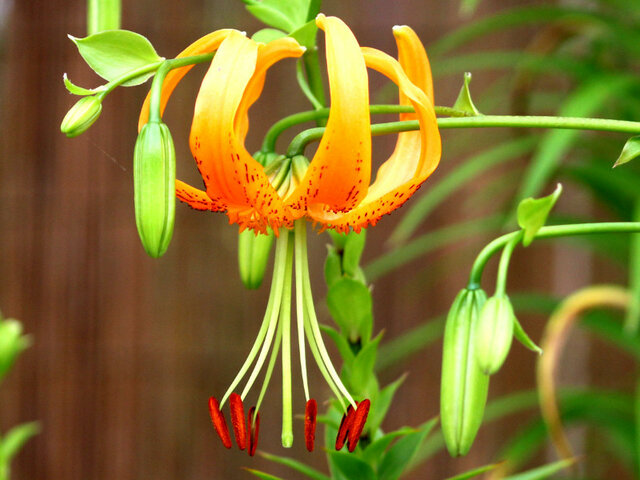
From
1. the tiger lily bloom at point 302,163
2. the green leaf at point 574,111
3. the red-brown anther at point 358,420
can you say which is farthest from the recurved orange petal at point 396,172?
the green leaf at point 574,111

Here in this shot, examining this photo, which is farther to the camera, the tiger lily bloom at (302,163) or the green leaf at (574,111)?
the green leaf at (574,111)

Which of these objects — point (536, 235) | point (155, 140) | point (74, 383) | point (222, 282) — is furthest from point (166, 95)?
point (74, 383)

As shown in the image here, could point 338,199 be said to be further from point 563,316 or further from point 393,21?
point 393,21

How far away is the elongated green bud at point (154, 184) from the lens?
0.37 meters

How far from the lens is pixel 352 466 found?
46cm

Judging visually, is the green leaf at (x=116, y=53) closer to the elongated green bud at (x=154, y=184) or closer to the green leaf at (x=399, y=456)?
the elongated green bud at (x=154, y=184)

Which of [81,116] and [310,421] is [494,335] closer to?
[310,421]

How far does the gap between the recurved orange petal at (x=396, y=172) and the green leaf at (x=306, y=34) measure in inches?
1.1

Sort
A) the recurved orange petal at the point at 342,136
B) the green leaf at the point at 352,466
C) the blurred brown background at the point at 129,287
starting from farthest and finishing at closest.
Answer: the blurred brown background at the point at 129,287
the green leaf at the point at 352,466
the recurved orange petal at the point at 342,136

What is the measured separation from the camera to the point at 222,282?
147cm

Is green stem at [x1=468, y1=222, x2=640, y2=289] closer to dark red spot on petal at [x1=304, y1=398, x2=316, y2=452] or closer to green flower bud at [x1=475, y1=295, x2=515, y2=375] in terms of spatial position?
green flower bud at [x1=475, y1=295, x2=515, y2=375]

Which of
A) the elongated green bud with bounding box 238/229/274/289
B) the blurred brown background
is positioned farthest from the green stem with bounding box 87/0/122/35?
the blurred brown background

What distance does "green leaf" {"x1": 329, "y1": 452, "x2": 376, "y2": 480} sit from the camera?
45 cm

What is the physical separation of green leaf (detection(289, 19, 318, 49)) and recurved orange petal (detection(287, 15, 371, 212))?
0.07 ft
